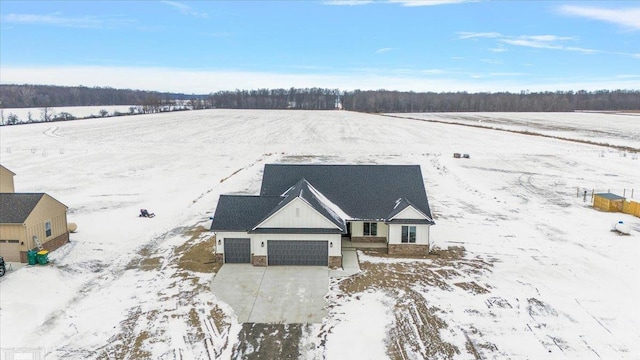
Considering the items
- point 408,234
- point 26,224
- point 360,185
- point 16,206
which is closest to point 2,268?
point 26,224

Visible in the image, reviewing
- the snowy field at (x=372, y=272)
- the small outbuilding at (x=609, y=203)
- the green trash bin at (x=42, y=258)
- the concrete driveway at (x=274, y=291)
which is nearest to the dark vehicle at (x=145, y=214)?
the snowy field at (x=372, y=272)

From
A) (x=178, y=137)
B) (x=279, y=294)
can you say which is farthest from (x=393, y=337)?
(x=178, y=137)

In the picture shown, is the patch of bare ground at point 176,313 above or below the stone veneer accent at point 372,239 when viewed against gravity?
below

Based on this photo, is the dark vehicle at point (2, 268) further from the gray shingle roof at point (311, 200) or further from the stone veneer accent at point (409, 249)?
the stone veneer accent at point (409, 249)

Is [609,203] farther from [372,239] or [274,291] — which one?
[274,291]

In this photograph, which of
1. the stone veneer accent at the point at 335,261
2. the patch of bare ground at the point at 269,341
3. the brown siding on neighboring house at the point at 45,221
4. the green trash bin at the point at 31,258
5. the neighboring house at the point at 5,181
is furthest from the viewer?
the neighboring house at the point at 5,181

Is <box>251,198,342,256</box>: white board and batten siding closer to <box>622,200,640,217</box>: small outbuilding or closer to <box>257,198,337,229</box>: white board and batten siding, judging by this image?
<box>257,198,337,229</box>: white board and batten siding
